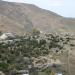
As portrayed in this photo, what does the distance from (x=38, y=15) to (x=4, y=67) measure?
6872cm

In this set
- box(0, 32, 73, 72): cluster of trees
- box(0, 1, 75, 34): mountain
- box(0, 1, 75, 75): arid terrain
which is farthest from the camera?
box(0, 1, 75, 34): mountain

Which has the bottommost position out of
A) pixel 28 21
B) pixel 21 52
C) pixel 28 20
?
pixel 21 52

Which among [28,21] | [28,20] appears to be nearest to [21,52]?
[28,21]

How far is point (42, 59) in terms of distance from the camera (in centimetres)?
2869

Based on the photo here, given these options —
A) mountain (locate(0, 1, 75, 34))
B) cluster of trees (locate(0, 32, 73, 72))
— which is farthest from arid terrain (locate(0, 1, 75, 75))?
cluster of trees (locate(0, 32, 73, 72))

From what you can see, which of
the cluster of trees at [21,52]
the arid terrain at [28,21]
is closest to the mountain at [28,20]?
the arid terrain at [28,21]

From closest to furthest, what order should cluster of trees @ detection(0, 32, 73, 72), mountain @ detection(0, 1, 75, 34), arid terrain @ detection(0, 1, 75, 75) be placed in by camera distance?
cluster of trees @ detection(0, 32, 73, 72) → arid terrain @ detection(0, 1, 75, 75) → mountain @ detection(0, 1, 75, 34)

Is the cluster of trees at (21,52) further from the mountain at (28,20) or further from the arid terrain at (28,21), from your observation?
the mountain at (28,20)

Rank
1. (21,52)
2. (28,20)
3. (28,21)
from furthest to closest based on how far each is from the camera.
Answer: (28,20)
(28,21)
(21,52)

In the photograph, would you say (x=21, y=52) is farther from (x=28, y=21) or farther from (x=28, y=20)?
(x=28, y=20)

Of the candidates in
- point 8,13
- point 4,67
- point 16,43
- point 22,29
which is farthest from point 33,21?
point 4,67

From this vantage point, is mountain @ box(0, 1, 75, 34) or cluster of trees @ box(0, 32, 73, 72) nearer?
cluster of trees @ box(0, 32, 73, 72)

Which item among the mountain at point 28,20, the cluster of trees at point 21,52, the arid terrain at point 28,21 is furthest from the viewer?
the mountain at point 28,20

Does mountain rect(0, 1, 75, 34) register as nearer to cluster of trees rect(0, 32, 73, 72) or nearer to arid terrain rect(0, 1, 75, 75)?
arid terrain rect(0, 1, 75, 75)
